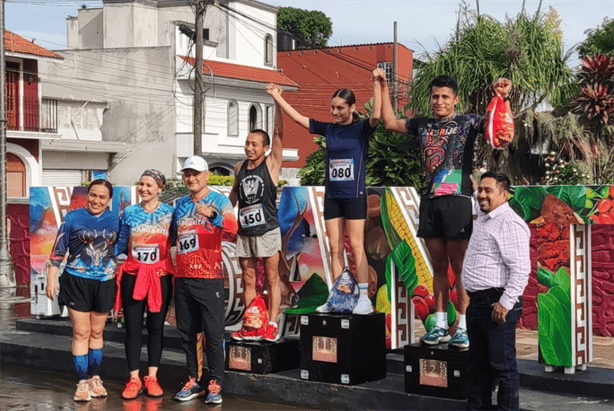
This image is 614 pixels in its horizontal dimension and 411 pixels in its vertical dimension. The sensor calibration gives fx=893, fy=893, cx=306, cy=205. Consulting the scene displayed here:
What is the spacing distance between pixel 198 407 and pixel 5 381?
102 inches

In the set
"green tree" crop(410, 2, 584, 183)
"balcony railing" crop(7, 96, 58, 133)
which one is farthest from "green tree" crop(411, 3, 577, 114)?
"balcony railing" crop(7, 96, 58, 133)

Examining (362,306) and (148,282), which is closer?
(362,306)

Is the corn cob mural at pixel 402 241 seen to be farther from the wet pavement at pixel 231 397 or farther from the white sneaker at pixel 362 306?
the wet pavement at pixel 231 397

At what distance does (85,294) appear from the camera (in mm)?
7766

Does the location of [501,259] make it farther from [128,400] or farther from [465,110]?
[465,110]

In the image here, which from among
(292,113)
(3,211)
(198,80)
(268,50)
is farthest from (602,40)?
(292,113)

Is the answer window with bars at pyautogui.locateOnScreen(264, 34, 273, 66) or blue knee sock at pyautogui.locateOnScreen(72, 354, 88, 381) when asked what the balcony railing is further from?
blue knee sock at pyautogui.locateOnScreen(72, 354, 88, 381)

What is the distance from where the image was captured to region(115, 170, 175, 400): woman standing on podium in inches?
305

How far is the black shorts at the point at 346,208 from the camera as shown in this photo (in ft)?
25.0

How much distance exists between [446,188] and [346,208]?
112cm

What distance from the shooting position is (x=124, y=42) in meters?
46.8

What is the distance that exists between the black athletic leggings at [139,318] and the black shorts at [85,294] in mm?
158

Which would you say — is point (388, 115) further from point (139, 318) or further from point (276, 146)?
point (139, 318)

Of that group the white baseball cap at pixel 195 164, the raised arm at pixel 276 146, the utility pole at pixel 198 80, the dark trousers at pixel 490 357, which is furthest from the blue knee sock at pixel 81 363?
the utility pole at pixel 198 80
